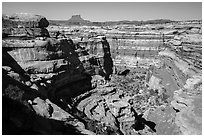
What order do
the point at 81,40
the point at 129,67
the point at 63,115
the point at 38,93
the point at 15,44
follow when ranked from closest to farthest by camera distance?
the point at 63,115
the point at 38,93
the point at 15,44
the point at 81,40
the point at 129,67

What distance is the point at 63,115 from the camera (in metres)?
18.1

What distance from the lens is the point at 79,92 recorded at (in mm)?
26484

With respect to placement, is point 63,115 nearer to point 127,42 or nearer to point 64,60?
point 64,60

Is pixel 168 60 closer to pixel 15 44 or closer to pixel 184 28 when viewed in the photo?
pixel 184 28

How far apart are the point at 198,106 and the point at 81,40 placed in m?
26.6

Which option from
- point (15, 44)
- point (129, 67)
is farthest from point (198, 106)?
point (129, 67)

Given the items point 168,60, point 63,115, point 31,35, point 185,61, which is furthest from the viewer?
point 168,60

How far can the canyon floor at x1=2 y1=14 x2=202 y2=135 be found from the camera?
16.1 meters

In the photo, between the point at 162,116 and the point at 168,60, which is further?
the point at 168,60

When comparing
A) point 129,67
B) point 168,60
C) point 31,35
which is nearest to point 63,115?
point 31,35

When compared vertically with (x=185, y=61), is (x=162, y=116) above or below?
below

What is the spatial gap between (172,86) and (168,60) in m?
5.36

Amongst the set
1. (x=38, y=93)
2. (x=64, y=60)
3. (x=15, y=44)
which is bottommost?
(x=38, y=93)

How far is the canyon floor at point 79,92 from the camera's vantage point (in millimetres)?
16094
